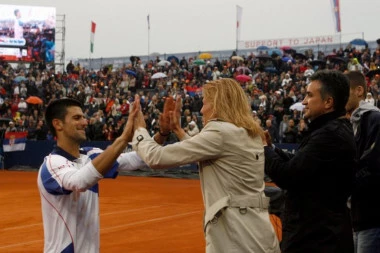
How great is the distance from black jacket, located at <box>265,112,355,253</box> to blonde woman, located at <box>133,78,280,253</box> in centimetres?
18

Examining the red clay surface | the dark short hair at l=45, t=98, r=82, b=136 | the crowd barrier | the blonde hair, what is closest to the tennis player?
the dark short hair at l=45, t=98, r=82, b=136

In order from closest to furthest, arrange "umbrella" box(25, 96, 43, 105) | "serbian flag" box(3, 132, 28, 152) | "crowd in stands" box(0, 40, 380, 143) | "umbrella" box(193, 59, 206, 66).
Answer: "crowd in stands" box(0, 40, 380, 143) < "serbian flag" box(3, 132, 28, 152) < "umbrella" box(25, 96, 43, 105) < "umbrella" box(193, 59, 206, 66)

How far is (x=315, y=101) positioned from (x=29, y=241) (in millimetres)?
6688

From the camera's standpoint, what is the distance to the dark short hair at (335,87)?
4.21 metres

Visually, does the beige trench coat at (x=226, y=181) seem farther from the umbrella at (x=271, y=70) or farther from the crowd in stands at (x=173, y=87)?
the umbrella at (x=271, y=70)

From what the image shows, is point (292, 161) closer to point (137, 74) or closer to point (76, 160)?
point (76, 160)

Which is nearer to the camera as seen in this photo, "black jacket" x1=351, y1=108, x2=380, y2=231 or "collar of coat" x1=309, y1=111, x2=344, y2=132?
"collar of coat" x1=309, y1=111, x2=344, y2=132

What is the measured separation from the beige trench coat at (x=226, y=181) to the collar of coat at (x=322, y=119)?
538 millimetres

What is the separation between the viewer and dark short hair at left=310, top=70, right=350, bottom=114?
421 centimetres

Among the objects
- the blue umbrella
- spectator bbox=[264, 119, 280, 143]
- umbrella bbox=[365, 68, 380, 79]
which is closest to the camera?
spectator bbox=[264, 119, 280, 143]

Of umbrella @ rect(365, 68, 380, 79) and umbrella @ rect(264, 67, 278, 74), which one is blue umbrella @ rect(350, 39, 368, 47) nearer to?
umbrella @ rect(264, 67, 278, 74)

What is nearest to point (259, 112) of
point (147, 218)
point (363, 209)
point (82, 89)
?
point (147, 218)

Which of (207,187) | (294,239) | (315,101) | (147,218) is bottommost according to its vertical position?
(147,218)

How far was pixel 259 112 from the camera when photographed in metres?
23.4
